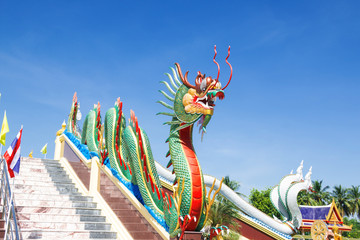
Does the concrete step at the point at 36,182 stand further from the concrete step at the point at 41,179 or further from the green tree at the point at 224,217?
the green tree at the point at 224,217

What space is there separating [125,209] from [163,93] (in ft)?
8.63

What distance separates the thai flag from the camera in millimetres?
6406

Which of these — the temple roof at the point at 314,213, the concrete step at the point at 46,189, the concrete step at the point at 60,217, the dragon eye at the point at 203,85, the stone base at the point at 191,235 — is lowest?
the stone base at the point at 191,235

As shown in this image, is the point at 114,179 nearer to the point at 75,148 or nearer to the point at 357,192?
the point at 75,148

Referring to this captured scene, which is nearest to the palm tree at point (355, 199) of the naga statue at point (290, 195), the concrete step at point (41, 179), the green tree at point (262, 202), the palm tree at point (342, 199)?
the palm tree at point (342, 199)

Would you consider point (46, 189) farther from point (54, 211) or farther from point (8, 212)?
point (8, 212)

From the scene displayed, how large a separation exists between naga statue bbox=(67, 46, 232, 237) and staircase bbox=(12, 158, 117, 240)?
3.64ft

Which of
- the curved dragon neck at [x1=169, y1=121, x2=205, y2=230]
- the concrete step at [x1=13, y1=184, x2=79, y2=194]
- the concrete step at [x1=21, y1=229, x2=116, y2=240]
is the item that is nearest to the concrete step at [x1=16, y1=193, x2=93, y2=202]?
the concrete step at [x1=13, y1=184, x2=79, y2=194]

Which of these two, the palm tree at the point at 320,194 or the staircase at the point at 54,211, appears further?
the palm tree at the point at 320,194

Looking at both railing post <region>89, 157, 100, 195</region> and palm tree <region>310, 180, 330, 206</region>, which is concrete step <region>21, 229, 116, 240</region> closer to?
railing post <region>89, 157, 100, 195</region>

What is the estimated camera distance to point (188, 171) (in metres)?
7.16

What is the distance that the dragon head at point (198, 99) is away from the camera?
24.3 feet

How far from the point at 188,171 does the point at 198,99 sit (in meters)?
1.43

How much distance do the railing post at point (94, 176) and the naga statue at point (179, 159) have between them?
0.71 metres
